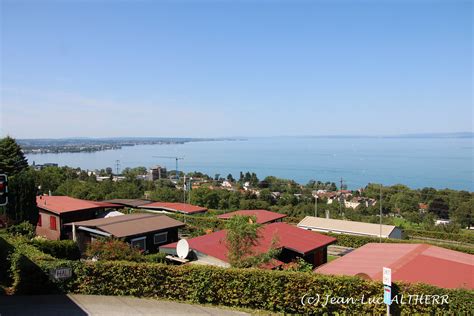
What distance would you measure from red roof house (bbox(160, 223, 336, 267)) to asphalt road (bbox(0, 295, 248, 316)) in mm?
4214

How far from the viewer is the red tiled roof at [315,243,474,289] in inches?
498

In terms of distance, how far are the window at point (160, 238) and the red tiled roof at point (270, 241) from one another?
12.7 feet

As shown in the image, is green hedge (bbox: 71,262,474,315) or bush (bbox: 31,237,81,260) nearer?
green hedge (bbox: 71,262,474,315)

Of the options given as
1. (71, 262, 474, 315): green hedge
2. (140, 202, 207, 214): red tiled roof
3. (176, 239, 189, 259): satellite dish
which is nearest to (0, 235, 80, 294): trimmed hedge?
(71, 262, 474, 315): green hedge

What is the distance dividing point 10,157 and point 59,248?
36.6 m

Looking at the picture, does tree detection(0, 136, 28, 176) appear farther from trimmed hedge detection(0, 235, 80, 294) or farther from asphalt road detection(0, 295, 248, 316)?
asphalt road detection(0, 295, 248, 316)

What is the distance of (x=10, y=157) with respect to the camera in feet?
163

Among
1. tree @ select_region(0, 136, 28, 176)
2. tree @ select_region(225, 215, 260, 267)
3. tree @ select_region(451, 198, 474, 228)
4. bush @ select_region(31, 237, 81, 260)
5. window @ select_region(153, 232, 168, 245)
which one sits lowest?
tree @ select_region(451, 198, 474, 228)

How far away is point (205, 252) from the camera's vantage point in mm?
17188

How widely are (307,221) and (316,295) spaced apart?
24.8 meters

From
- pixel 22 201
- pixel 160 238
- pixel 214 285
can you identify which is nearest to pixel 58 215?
pixel 22 201

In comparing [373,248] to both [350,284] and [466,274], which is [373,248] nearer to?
[466,274]

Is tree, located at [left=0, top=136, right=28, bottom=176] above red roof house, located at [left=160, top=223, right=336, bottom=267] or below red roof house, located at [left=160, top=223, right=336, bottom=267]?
above

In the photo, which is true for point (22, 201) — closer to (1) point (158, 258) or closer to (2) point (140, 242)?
(2) point (140, 242)
